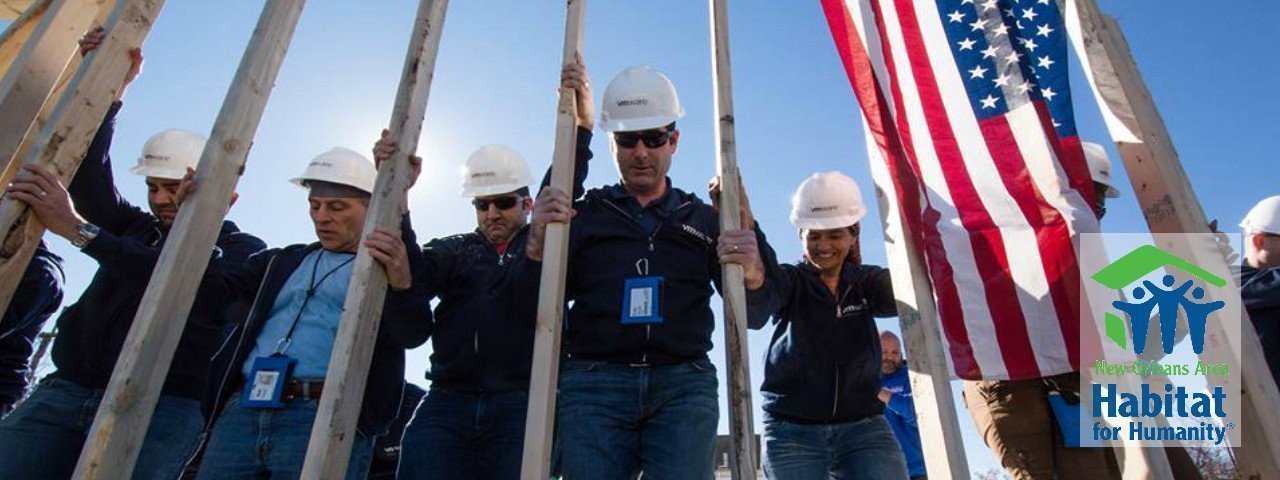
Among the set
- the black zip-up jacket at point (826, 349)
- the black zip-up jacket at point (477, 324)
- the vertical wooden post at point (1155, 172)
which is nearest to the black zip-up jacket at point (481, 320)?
the black zip-up jacket at point (477, 324)

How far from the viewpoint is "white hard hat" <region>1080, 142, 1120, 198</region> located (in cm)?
434

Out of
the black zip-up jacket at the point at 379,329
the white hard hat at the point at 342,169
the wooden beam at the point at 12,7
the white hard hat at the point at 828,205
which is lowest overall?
the black zip-up jacket at the point at 379,329

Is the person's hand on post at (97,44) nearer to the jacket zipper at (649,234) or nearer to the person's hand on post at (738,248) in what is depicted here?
the jacket zipper at (649,234)

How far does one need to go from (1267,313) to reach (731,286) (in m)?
3.32

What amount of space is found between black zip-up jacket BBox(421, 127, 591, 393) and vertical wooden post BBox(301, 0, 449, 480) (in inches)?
26.6

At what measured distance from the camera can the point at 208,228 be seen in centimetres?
299

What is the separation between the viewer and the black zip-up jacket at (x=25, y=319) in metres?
4.19

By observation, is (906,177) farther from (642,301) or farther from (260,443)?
(260,443)

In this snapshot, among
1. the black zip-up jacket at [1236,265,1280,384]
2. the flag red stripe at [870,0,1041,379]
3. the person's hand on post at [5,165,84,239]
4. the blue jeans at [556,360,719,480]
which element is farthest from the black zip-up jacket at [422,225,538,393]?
the black zip-up jacket at [1236,265,1280,384]

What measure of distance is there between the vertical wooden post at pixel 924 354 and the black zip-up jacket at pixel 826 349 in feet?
2.50

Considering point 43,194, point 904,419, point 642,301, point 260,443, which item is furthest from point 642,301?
point 904,419

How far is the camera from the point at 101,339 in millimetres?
3809

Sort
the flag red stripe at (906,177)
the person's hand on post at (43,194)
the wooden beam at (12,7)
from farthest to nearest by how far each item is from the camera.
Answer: the wooden beam at (12,7) → the flag red stripe at (906,177) → the person's hand on post at (43,194)

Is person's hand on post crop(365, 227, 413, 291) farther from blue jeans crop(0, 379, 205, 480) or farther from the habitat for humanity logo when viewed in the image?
the habitat for humanity logo
